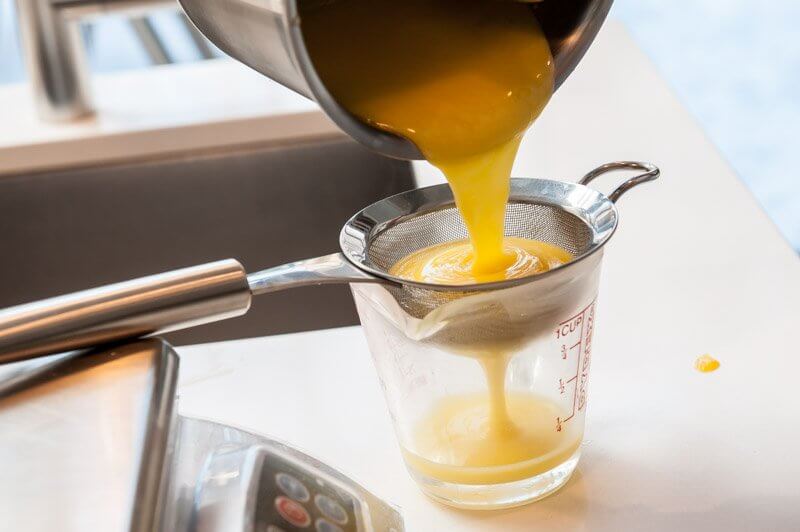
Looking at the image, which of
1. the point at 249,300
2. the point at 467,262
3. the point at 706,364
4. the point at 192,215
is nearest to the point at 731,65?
the point at 192,215

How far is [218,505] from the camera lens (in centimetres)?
59

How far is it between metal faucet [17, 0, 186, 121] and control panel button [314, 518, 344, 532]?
2.99ft

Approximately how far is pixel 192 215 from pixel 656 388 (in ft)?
2.49

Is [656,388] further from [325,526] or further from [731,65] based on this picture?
[731,65]

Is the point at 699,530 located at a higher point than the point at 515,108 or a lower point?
lower

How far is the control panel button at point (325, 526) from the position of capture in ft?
1.96

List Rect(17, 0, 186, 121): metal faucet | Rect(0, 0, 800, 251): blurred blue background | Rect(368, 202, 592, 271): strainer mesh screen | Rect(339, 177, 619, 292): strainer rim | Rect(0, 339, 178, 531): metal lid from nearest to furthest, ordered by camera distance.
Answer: Rect(0, 339, 178, 531): metal lid
Rect(339, 177, 619, 292): strainer rim
Rect(368, 202, 592, 271): strainer mesh screen
Rect(17, 0, 186, 121): metal faucet
Rect(0, 0, 800, 251): blurred blue background

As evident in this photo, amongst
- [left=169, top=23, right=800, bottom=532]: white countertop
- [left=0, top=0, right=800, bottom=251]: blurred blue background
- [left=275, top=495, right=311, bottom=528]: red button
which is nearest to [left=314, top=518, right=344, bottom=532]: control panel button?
[left=275, top=495, right=311, bottom=528]: red button

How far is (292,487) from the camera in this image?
62 cm

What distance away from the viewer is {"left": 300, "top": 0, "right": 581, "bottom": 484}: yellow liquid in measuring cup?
70cm

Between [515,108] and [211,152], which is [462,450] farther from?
[211,152]

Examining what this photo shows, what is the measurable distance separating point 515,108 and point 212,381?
37cm

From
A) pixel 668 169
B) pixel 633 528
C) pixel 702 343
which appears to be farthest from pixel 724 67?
pixel 633 528

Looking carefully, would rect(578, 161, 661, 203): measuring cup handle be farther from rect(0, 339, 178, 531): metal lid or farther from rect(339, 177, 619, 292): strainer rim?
rect(0, 339, 178, 531): metal lid
